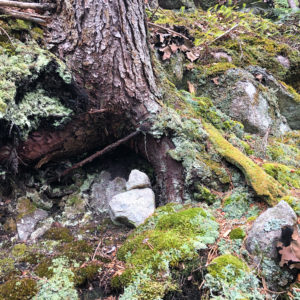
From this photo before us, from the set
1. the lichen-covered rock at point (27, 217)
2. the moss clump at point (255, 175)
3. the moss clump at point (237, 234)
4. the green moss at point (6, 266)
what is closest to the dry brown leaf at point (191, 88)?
Result: the moss clump at point (255, 175)

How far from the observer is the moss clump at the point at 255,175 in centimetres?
251

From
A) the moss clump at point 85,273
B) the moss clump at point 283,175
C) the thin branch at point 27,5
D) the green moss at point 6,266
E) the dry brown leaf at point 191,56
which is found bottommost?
the green moss at point 6,266

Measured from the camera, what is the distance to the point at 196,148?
123 inches

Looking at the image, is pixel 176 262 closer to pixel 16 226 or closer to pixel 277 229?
pixel 277 229

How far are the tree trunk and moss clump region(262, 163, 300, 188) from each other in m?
1.30

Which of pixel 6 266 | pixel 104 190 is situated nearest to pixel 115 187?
pixel 104 190

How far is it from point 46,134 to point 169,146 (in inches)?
62.4

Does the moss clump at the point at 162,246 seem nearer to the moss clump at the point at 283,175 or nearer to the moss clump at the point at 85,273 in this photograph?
the moss clump at the point at 85,273

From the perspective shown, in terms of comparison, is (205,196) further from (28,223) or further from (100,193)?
(28,223)

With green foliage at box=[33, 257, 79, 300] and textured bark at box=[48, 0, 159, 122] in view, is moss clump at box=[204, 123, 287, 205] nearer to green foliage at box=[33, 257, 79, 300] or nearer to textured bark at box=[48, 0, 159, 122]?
textured bark at box=[48, 0, 159, 122]

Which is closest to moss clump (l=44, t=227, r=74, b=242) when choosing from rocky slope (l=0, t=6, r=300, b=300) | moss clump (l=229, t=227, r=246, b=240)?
rocky slope (l=0, t=6, r=300, b=300)

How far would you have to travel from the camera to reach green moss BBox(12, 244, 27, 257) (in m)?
2.20

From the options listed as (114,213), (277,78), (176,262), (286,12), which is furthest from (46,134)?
(286,12)

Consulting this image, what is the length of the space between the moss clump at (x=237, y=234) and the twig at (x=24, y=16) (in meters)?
3.29
